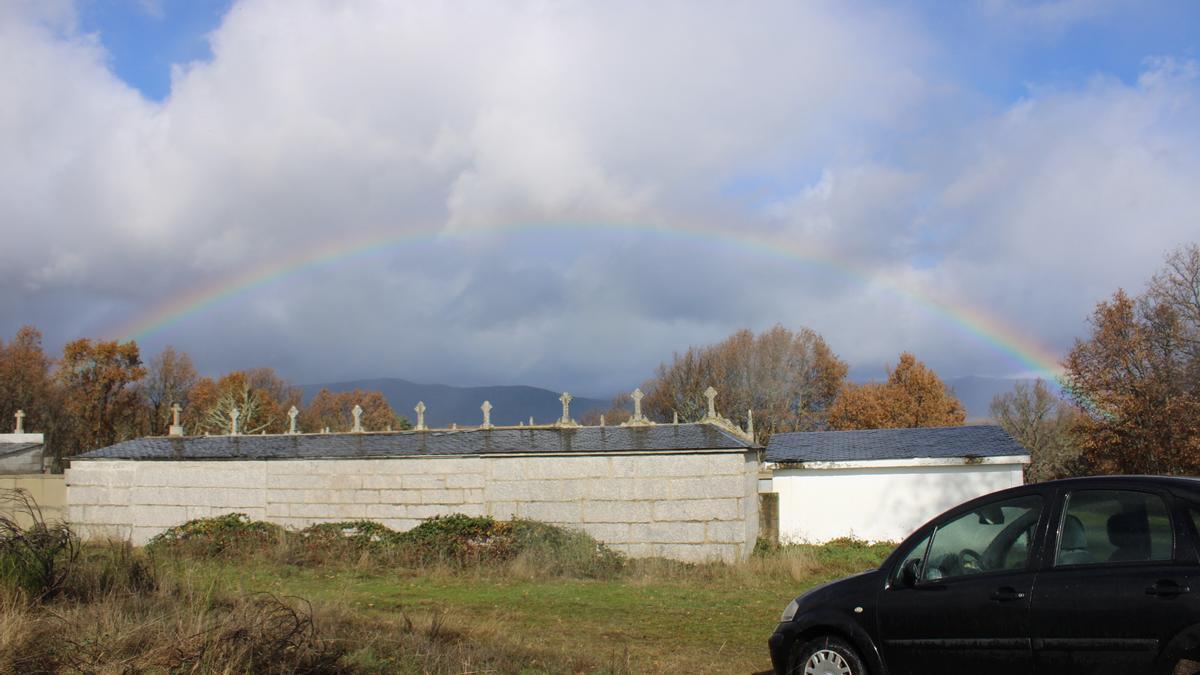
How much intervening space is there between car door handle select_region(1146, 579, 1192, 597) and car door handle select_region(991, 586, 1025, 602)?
840 millimetres

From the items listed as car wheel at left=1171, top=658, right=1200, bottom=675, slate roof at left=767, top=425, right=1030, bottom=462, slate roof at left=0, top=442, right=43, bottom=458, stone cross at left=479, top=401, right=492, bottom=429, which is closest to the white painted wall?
slate roof at left=767, top=425, right=1030, bottom=462

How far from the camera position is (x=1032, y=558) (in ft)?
21.8

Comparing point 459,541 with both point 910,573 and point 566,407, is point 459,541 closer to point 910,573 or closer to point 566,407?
point 566,407

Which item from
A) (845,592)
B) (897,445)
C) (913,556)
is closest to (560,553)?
(845,592)

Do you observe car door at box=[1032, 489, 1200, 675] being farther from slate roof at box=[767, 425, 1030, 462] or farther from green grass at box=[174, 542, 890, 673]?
slate roof at box=[767, 425, 1030, 462]

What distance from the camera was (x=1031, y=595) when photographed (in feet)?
21.2

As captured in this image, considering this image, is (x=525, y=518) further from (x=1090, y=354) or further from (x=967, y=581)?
(x=1090, y=354)

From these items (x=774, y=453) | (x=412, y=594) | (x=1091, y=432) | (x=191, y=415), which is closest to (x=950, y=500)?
(x=774, y=453)

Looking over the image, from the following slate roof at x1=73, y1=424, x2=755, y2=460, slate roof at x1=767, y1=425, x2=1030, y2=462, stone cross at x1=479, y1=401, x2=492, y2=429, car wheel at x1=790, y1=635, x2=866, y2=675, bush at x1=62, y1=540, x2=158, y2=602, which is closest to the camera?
car wheel at x1=790, y1=635, x2=866, y2=675

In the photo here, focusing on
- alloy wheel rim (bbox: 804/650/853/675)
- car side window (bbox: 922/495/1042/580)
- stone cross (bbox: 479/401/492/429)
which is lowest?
alloy wheel rim (bbox: 804/650/853/675)

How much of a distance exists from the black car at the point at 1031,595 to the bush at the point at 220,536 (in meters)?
17.5

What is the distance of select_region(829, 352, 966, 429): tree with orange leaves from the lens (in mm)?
67375

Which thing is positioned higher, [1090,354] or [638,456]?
[1090,354]

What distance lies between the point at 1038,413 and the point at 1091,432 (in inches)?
1256
